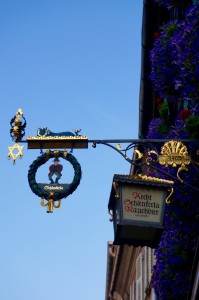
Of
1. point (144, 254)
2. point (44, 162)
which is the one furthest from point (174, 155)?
point (144, 254)

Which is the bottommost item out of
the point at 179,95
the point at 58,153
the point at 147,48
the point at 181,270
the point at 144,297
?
the point at 144,297

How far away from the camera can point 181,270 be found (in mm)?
14656

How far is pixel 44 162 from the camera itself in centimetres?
1077

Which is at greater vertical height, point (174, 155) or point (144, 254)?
point (174, 155)

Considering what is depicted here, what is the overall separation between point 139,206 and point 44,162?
1.67m

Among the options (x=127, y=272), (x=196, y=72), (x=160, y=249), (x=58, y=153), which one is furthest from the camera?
(x=127, y=272)

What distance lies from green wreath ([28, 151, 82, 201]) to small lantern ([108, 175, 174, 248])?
650mm

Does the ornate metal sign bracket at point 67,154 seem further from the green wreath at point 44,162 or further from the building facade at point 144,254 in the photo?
the building facade at point 144,254

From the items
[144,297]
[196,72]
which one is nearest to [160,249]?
[196,72]

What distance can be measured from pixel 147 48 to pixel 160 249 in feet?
27.6

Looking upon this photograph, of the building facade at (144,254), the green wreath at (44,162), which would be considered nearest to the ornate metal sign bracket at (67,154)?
the green wreath at (44,162)

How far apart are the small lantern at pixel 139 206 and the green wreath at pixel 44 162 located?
65 cm

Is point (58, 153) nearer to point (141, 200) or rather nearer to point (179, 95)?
point (141, 200)

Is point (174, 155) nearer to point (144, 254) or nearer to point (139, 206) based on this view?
point (139, 206)
